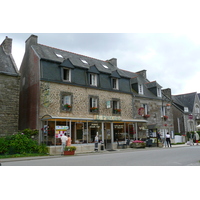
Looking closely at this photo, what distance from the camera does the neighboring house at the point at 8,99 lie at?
1727cm

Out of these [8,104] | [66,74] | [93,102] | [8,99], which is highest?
[66,74]

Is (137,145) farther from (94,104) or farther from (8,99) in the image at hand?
(8,99)

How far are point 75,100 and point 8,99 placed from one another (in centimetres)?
572

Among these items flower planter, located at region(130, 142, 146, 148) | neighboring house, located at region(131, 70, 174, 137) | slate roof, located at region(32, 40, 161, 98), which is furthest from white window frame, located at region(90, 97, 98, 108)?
neighboring house, located at region(131, 70, 174, 137)

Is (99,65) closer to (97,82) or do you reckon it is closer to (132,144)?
(97,82)

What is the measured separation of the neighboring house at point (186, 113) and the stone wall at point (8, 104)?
86.0 ft

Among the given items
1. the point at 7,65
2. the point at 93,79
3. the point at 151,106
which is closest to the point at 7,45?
the point at 7,65

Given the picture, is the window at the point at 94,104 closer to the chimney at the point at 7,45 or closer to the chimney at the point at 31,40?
the chimney at the point at 31,40

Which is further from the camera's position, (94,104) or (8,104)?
(94,104)

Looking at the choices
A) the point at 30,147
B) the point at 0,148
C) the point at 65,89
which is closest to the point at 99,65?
the point at 65,89

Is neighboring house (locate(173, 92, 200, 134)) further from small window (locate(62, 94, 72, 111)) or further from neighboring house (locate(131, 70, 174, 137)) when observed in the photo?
small window (locate(62, 94, 72, 111))

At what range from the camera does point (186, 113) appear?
1394 inches

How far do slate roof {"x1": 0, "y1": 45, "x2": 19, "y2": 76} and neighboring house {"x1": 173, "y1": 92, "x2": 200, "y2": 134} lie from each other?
26435 millimetres

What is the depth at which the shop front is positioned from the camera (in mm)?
17875
